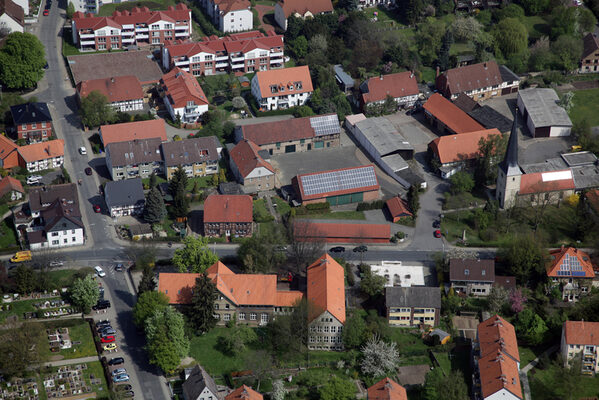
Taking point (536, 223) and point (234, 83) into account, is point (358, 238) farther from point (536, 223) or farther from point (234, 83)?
point (234, 83)

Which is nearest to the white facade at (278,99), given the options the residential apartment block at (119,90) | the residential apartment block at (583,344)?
the residential apartment block at (119,90)

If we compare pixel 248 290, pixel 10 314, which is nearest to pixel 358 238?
pixel 248 290

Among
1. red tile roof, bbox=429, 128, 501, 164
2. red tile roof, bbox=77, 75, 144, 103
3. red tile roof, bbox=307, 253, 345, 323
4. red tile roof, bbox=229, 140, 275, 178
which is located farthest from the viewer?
red tile roof, bbox=77, 75, 144, 103

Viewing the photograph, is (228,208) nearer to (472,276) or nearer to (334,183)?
(334,183)

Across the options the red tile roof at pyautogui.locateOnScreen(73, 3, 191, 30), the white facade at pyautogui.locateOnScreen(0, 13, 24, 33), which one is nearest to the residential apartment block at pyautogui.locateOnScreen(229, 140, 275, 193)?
the red tile roof at pyautogui.locateOnScreen(73, 3, 191, 30)

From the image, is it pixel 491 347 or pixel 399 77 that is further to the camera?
pixel 399 77

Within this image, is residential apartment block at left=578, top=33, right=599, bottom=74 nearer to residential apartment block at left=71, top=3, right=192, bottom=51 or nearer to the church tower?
the church tower
